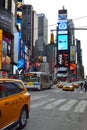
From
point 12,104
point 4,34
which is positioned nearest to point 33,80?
point 4,34

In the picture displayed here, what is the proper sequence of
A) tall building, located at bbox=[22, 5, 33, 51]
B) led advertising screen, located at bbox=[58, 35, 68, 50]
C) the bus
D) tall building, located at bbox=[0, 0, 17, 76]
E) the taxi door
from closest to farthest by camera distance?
the taxi door → the bus → tall building, located at bbox=[0, 0, 17, 76] → led advertising screen, located at bbox=[58, 35, 68, 50] → tall building, located at bbox=[22, 5, 33, 51]

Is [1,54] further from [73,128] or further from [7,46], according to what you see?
[73,128]

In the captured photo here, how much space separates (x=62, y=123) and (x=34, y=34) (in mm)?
152817

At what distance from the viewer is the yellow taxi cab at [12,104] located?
10203 mm

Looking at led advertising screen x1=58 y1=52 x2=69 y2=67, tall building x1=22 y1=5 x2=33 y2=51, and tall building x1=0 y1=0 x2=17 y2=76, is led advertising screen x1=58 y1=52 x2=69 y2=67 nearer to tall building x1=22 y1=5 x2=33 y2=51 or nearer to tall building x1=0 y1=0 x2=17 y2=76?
tall building x1=22 y1=5 x2=33 y2=51

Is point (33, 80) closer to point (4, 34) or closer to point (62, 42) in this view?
point (4, 34)

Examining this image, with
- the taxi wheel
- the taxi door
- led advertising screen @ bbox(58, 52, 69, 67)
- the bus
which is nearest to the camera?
the taxi door

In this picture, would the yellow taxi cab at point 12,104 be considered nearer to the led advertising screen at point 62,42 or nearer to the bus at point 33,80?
the bus at point 33,80

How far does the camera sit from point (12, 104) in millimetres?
10875

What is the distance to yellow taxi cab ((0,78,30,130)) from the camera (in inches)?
402

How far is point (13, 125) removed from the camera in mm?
11141

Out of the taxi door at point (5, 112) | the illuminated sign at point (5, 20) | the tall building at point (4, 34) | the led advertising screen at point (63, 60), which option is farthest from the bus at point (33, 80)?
the led advertising screen at point (63, 60)

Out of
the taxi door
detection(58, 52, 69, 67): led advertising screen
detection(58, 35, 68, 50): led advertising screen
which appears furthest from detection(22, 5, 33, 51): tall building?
the taxi door

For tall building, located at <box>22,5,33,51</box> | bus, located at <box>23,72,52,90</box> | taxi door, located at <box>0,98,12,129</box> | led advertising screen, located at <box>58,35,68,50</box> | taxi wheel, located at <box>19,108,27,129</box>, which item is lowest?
taxi wheel, located at <box>19,108,27,129</box>
